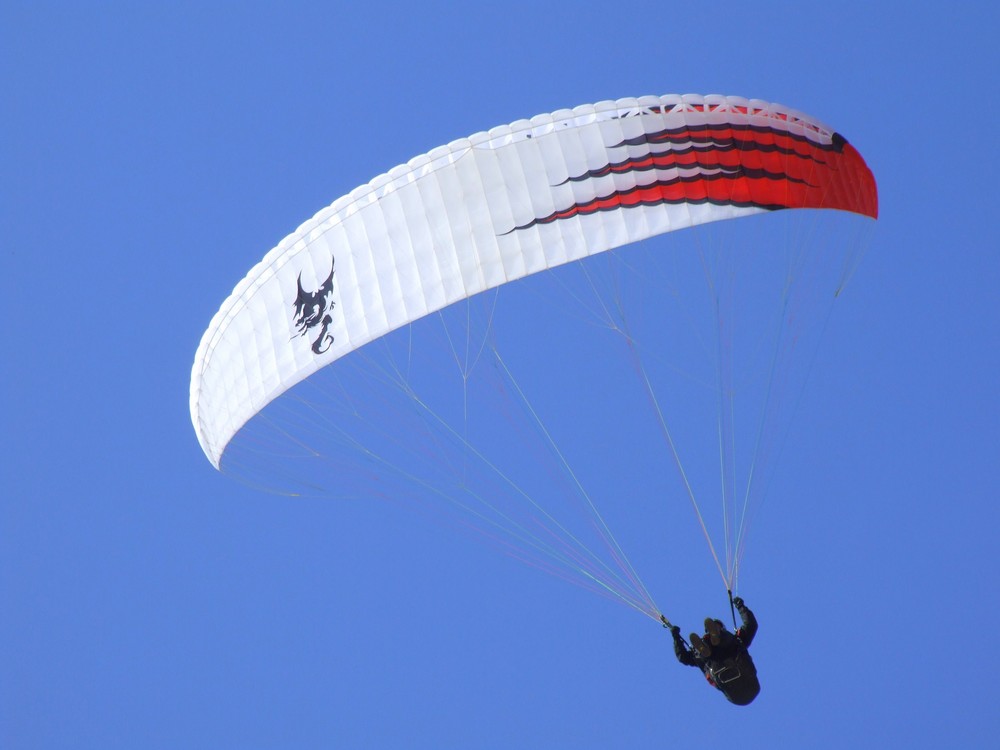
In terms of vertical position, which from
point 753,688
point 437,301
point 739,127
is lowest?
point 753,688

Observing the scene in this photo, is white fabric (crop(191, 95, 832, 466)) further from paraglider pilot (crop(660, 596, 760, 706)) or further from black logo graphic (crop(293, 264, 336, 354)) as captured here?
paraglider pilot (crop(660, 596, 760, 706))

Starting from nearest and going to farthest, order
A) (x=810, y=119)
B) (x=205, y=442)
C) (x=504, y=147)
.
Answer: (x=504, y=147) < (x=810, y=119) < (x=205, y=442)

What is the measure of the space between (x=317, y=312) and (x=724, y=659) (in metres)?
4.87

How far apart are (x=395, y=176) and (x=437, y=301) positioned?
116cm

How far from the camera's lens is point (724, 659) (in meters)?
13.0

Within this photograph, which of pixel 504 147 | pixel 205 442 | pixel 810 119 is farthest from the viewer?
pixel 205 442

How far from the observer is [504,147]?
12375 millimetres

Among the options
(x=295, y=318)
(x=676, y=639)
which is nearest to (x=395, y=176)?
(x=295, y=318)

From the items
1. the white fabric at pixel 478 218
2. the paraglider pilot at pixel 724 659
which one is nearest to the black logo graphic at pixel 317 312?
the white fabric at pixel 478 218

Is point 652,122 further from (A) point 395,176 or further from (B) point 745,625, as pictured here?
(B) point 745,625

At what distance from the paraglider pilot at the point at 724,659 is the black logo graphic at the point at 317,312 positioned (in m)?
4.04

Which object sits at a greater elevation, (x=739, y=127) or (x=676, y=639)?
(x=739, y=127)

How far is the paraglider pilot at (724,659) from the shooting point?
12930 mm

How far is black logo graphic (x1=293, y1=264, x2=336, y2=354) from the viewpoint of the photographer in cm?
1271
